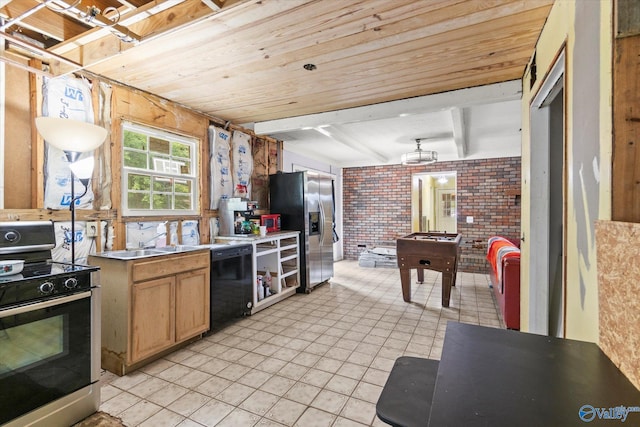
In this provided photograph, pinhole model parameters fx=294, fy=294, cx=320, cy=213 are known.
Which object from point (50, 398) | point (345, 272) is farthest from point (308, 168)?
point (50, 398)

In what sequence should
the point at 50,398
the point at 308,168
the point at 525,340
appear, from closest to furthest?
the point at 525,340
the point at 50,398
the point at 308,168

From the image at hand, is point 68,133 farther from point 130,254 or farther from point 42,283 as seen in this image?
point 130,254

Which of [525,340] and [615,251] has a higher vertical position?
[615,251]

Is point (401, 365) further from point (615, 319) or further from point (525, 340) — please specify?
point (615, 319)

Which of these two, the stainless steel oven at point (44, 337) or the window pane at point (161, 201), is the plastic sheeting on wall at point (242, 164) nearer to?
the window pane at point (161, 201)

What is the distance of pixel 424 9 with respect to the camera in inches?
70.5

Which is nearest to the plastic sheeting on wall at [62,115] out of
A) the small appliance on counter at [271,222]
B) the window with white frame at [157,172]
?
the window with white frame at [157,172]

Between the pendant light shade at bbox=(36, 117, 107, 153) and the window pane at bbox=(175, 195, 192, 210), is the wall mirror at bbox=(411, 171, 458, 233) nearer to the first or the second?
the window pane at bbox=(175, 195, 192, 210)

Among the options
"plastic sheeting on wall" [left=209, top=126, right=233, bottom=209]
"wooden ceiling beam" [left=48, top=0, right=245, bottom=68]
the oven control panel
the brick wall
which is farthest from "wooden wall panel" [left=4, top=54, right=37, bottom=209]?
the brick wall

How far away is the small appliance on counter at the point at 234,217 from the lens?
3.81 m

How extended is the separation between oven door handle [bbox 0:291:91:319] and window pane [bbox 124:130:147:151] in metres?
1.67

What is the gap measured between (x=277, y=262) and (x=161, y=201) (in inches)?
66.0

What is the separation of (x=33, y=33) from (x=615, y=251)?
145 inches

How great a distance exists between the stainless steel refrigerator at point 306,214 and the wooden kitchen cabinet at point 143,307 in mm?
2053
